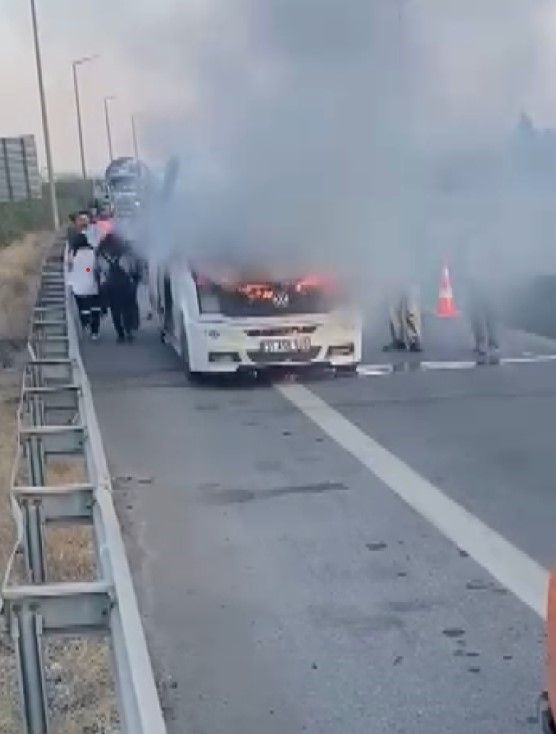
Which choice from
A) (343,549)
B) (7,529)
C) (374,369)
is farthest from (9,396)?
(343,549)

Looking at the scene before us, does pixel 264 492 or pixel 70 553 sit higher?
pixel 70 553

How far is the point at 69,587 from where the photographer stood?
16.2ft

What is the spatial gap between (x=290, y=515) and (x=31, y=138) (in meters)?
32.3

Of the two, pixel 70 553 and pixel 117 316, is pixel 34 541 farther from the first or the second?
pixel 117 316

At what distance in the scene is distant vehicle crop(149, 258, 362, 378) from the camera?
54.9 ft

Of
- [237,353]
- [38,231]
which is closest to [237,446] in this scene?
[237,353]

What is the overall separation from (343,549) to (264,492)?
1.92 metres

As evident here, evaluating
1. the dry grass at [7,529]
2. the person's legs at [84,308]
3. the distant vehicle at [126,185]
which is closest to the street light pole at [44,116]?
the distant vehicle at [126,185]

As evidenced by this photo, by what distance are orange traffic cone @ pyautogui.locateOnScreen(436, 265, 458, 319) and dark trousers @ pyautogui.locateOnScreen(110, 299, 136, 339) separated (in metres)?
4.31

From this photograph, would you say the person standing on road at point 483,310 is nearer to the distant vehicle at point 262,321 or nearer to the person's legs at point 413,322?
the person's legs at point 413,322

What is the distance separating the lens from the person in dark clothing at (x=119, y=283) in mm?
21531

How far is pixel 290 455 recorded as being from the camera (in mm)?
12359

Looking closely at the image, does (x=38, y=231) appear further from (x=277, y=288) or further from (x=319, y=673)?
(x=319, y=673)

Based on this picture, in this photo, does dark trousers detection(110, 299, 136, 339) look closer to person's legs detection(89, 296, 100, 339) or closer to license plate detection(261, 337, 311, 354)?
person's legs detection(89, 296, 100, 339)
